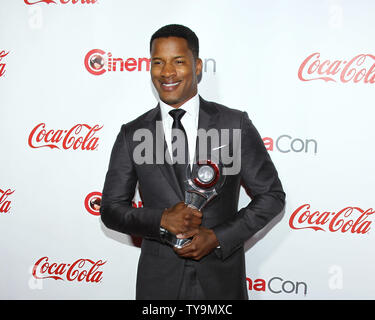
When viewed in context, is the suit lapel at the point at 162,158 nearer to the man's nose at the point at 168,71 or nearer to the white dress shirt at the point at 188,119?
the white dress shirt at the point at 188,119

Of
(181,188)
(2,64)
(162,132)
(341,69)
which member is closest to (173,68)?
(162,132)

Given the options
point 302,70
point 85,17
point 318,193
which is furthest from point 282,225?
point 85,17

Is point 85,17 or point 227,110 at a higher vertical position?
point 85,17

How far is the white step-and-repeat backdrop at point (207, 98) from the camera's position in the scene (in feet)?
6.72

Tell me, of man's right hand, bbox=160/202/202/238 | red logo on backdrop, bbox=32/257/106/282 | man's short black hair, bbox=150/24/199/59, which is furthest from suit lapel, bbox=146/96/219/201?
red logo on backdrop, bbox=32/257/106/282

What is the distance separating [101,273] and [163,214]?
1100 millimetres

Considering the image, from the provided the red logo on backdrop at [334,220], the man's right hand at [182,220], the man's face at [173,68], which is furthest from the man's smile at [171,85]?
the red logo on backdrop at [334,220]

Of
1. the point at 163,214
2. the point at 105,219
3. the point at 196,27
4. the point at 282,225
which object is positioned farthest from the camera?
the point at 282,225

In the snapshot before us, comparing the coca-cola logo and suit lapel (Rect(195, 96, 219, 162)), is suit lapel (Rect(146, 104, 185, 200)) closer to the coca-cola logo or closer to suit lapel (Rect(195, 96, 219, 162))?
suit lapel (Rect(195, 96, 219, 162))

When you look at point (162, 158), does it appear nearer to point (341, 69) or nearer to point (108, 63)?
point (108, 63)

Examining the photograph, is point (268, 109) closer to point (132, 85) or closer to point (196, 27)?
point (196, 27)

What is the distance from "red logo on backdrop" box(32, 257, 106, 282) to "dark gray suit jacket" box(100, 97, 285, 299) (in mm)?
784

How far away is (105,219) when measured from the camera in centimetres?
153

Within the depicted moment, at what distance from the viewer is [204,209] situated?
147 cm
